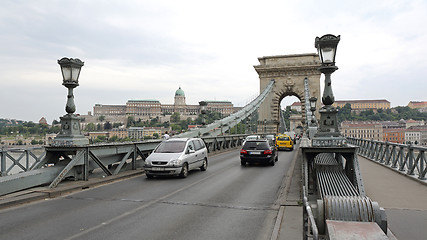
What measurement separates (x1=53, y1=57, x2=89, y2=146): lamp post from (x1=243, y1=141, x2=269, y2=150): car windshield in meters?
8.64

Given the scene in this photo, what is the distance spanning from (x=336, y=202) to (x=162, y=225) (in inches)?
138

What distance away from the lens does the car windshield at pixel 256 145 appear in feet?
54.4

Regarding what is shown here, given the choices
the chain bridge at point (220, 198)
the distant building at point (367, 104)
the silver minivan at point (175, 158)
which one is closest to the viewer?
the chain bridge at point (220, 198)

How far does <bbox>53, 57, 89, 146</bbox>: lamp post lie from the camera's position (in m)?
10.1

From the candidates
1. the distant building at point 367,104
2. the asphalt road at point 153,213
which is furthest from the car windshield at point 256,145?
the distant building at point 367,104

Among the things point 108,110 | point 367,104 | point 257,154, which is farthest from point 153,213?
point 367,104

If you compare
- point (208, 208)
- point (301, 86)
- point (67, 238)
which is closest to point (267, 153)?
point (208, 208)

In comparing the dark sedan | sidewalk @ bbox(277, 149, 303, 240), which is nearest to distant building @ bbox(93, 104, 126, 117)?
the dark sedan

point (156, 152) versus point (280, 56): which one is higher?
point (280, 56)

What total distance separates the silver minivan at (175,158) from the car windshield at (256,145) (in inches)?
125

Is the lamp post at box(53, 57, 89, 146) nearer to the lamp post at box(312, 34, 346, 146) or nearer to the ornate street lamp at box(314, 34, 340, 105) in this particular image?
the lamp post at box(312, 34, 346, 146)

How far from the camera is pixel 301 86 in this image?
46.9m

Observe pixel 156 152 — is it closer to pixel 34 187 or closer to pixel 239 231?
pixel 34 187

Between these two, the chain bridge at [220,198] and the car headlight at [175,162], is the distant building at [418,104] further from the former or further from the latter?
the car headlight at [175,162]
